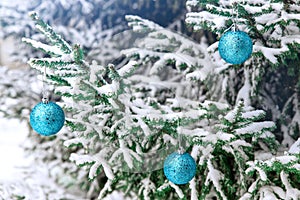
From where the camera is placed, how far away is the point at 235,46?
0.72 m

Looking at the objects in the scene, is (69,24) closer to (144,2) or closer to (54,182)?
(144,2)

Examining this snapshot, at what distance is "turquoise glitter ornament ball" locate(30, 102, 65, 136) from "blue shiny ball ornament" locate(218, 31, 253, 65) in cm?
33

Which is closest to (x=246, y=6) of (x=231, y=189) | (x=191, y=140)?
(x=191, y=140)

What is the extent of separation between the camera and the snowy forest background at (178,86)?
89cm

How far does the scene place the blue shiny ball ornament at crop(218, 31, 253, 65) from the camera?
0.72 metres

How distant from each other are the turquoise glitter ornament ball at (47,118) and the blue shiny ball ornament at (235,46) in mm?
329

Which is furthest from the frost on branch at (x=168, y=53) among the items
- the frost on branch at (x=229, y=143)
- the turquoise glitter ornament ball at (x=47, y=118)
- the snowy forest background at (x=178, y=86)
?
the turquoise glitter ornament ball at (x=47, y=118)

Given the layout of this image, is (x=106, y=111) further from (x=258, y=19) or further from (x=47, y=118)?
(x=258, y=19)

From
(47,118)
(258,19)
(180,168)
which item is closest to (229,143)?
(180,168)

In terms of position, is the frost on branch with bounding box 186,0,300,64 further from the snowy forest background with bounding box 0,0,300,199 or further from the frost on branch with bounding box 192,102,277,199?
the frost on branch with bounding box 192,102,277,199

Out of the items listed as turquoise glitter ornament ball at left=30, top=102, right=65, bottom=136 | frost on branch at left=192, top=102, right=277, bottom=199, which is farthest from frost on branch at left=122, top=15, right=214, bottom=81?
turquoise glitter ornament ball at left=30, top=102, right=65, bottom=136

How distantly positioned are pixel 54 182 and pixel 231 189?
1253mm

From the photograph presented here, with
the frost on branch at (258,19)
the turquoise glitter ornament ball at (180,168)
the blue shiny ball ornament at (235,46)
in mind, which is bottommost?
the turquoise glitter ornament ball at (180,168)

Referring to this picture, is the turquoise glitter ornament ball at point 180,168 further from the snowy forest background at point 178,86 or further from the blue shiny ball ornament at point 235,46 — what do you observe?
the blue shiny ball ornament at point 235,46
